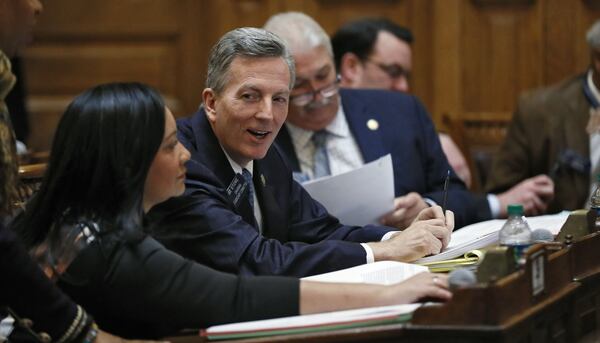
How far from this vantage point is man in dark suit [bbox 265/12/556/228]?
3709mm

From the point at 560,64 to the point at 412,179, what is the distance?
5.93 feet

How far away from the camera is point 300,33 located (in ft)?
12.3

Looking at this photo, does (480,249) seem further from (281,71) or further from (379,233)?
(281,71)

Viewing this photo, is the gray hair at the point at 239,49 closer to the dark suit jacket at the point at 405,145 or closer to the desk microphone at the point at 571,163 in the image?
the dark suit jacket at the point at 405,145

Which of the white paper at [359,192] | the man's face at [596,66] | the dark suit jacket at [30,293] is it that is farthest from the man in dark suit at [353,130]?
the dark suit jacket at [30,293]

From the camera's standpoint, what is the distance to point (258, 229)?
2.78 m

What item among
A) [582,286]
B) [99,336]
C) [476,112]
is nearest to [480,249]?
[582,286]

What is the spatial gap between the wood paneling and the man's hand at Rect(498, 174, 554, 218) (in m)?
1.36

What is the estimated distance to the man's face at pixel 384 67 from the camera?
468 centimetres

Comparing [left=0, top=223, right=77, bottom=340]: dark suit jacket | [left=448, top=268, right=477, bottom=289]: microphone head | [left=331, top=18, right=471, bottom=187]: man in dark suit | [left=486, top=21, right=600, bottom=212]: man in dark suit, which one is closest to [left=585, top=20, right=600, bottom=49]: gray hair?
[left=486, top=21, right=600, bottom=212]: man in dark suit

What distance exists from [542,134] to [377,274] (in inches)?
92.8

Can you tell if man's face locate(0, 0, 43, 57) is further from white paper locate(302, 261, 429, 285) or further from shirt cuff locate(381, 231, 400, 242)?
white paper locate(302, 261, 429, 285)

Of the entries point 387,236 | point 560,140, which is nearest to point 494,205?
point 560,140

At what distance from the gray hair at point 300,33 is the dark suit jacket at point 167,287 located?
1767 millimetres
